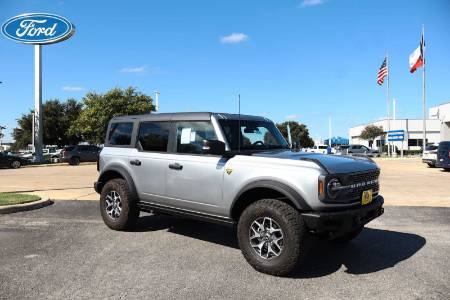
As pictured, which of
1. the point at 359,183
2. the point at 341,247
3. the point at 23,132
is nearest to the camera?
the point at 359,183

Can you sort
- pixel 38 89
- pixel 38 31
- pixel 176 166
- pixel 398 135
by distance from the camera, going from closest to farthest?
pixel 176 166, pixel 38 31, pixel 38 89, pixel 398 135

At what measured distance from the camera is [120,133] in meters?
7.23

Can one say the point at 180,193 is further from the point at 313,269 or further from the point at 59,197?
the point at 59,197

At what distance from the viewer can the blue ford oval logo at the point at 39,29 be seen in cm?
3284

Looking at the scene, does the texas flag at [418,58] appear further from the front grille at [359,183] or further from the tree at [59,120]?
the tree at [59,120]

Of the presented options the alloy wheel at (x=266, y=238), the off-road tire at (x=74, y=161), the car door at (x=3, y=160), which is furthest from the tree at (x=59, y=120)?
the alloy wheel at (x=266, y=238)

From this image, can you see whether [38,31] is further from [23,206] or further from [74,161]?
[23,206]

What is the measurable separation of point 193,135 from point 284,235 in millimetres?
2060

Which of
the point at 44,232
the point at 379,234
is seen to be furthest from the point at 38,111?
the point at 379,234

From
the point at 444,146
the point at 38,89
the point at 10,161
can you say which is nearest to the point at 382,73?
the point at 444,146

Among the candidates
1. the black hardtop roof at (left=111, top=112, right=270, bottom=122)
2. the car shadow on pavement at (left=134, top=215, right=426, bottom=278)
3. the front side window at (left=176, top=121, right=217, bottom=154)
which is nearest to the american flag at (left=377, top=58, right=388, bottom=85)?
the car shadow on pavement at (left=134, top=215, right=426, bottom=278)

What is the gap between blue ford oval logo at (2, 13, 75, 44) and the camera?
108 ft

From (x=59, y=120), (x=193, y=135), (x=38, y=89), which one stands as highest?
(x=38, y=89)

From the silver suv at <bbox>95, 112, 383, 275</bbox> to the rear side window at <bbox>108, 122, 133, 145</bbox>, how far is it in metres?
0.02
